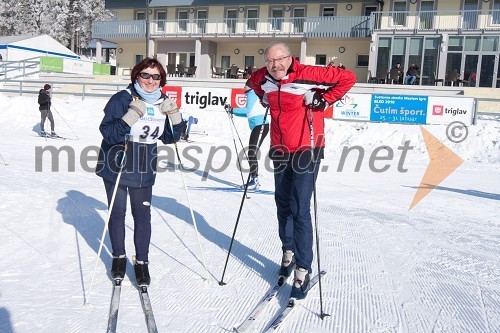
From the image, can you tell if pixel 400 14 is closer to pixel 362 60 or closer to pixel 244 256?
pixel 362 60

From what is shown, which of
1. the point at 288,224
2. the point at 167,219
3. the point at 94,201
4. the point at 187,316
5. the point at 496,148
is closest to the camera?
the point at 187,316

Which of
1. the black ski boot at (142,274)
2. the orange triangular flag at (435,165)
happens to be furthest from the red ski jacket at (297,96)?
the orange triangular flag at (435,165)

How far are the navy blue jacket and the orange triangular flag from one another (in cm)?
454

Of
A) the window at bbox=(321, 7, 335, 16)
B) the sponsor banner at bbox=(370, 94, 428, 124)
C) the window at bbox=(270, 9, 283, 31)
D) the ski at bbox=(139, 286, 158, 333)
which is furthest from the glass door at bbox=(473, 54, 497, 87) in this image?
the ski at bbox=(139, 286, 158, 333)

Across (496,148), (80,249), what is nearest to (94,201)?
(80,249)

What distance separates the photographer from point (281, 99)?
3305mm

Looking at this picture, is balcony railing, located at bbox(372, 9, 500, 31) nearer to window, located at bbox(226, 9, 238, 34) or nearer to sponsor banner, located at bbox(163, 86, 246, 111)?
window, located at bbox(226, 9, 238, 34)

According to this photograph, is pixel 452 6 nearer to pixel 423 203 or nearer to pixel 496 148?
pixel 496 148

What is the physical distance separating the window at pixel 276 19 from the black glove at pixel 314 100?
84.3 feet

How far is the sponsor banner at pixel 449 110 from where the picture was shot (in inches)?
548

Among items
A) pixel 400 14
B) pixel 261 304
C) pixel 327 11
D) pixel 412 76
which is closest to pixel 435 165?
pixel 261 304

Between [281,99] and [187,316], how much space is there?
64.8 inches

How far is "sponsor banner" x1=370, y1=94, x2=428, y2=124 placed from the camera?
1435 cm

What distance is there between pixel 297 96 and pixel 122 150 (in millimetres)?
1350
